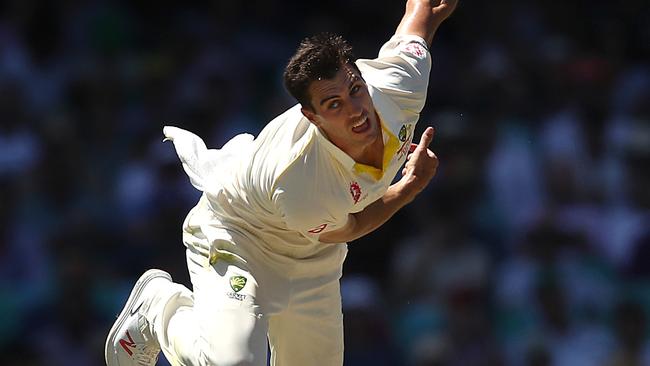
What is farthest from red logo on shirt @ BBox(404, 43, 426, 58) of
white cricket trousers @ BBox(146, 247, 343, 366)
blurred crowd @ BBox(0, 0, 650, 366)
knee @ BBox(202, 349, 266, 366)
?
blurred crowd @ BBox(0, 0, 650, 366)

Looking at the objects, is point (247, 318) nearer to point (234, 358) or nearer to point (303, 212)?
point (234, 358)

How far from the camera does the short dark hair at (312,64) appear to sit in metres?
4.75

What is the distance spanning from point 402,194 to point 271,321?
2.32ft

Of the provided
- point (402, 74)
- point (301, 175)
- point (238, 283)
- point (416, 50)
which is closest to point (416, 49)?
point (416, 50)

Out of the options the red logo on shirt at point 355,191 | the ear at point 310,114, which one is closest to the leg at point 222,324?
the red logo on shirt at point 355,191

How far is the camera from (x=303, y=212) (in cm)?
482

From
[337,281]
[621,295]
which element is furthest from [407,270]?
[337,281]

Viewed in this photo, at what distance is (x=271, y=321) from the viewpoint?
5355 mm

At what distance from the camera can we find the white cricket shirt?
15.8ft

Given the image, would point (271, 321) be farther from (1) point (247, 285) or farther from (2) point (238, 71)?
(2) point (238, 71)

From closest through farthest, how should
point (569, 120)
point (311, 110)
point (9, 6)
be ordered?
point (311, 110) < point (569, 120) < point (9, 6)

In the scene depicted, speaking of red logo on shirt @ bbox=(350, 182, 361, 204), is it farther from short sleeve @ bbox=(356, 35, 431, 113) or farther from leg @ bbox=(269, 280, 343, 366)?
leg @ bbox=(269, 280, 343, 366)

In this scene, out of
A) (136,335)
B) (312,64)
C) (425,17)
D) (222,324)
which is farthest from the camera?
(136,335)

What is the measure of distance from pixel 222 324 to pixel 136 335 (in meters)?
0.73
